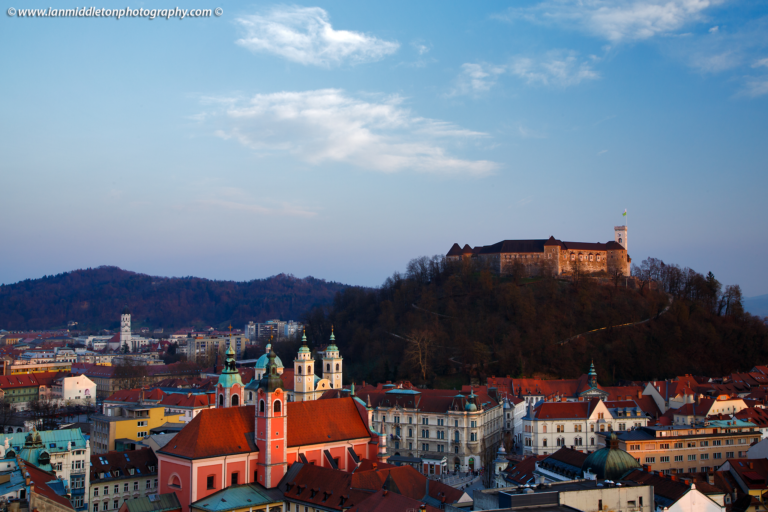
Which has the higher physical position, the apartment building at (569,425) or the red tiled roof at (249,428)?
the red tiled roof at (249,428)

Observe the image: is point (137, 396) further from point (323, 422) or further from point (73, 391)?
point (323, 422)

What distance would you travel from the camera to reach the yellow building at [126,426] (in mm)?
55094

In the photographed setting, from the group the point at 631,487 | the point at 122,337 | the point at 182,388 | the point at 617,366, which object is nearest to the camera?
the point at 631,487

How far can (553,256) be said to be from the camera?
104312 mm

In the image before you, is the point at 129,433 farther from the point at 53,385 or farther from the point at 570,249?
the point at 570,249

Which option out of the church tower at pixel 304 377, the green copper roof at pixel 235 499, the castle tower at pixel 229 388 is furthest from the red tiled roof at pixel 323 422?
the church tower at pixel 304 377

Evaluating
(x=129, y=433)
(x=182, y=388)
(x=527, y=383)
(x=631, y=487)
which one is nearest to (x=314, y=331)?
(x=182, y=388)

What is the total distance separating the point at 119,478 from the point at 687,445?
36573 millimetres

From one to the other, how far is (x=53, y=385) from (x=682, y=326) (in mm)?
80576

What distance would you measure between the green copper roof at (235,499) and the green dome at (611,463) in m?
16.4

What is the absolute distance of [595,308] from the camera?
8888 cm

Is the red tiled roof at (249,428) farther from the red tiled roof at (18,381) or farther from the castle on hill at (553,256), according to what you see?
the red tiled roof at (18,381)

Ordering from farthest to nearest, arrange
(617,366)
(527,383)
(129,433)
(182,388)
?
(182,388)
(617,366)
(527,383)
(129,433)

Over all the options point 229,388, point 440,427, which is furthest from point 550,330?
point 229,388
